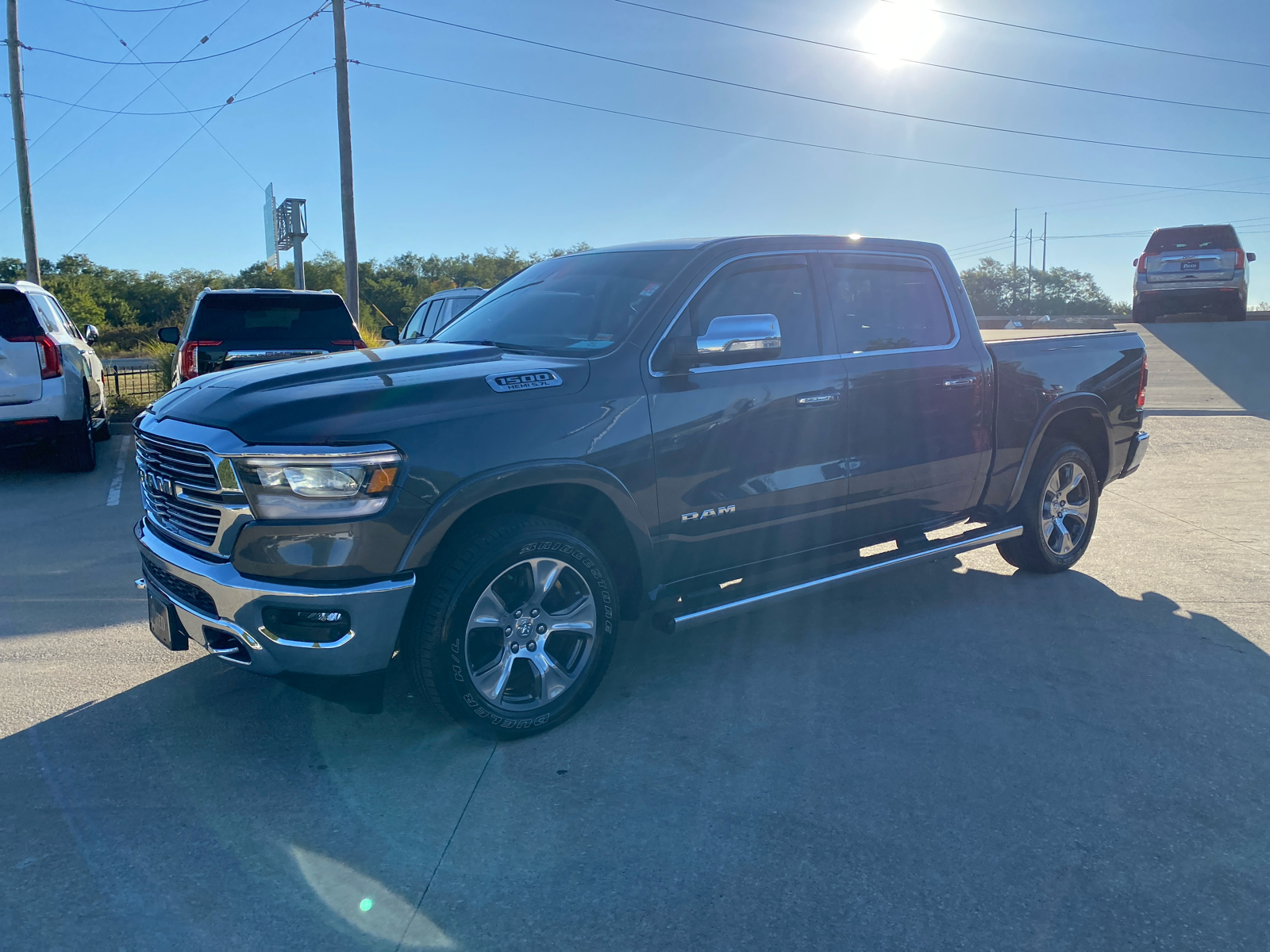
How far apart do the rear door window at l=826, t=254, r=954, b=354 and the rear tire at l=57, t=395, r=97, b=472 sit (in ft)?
25.8

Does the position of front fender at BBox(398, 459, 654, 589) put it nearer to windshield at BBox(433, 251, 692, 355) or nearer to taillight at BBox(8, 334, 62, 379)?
windshield at BBox(433, 251, 692, 355)

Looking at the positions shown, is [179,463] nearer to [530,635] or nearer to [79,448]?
[530,635]

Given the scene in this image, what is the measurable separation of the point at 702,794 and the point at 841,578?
5.42ft

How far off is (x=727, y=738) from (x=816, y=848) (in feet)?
2.68

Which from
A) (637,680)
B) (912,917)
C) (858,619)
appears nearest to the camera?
(912,917)

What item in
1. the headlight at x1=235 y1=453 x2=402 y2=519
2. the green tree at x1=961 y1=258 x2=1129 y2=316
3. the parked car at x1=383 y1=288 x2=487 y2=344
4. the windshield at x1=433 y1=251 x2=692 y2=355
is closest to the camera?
the headlight at x1=235 y1=453 x2=402 y2=519

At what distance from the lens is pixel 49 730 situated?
388 cm

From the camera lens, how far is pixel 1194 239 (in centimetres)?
2047

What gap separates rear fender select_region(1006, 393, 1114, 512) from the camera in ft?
18.9

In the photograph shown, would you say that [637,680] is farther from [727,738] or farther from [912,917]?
[912,917]

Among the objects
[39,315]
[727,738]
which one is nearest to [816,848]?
[727,738]

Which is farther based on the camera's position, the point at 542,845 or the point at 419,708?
the point at 419,708

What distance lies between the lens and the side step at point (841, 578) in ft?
13.6

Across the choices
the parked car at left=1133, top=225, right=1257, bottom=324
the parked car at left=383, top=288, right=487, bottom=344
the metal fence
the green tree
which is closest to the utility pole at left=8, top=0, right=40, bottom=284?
the metal fence
